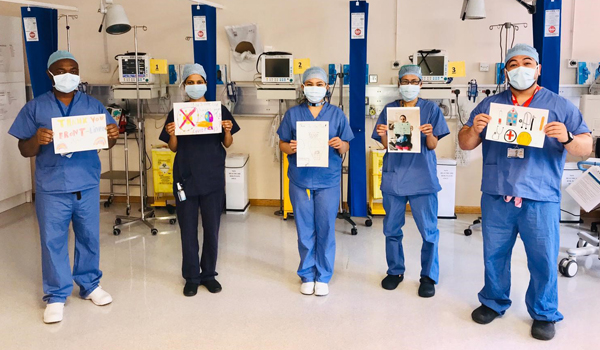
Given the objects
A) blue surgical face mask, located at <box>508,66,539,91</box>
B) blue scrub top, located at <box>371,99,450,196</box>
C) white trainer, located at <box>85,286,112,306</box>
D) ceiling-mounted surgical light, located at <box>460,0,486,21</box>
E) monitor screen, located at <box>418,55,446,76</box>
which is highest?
ceiling-mounted surgical light, located at <box>460,0,486,21</box>

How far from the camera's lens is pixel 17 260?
4.82 metres

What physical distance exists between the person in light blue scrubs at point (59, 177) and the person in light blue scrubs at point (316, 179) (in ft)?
4.11

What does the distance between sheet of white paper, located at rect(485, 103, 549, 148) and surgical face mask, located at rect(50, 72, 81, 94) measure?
8.49 ft

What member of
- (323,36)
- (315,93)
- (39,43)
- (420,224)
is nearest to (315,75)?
(315,93)

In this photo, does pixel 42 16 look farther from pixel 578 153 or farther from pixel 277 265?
pixel 578 153

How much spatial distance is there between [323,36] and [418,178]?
3080 millimetres

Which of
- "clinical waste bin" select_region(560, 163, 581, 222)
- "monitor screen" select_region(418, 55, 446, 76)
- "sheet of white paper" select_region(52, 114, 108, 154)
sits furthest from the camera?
"clinical waste bin" select_region(560, 163, 581, 222)

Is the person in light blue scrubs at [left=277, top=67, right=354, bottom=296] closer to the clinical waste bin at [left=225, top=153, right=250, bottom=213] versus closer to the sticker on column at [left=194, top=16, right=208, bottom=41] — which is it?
the sticker on column at [left=194, top=16, right=208, bottom=41]

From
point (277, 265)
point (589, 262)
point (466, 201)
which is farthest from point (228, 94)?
point (589, 262)

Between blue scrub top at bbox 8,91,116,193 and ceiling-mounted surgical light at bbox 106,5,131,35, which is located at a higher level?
ceiling-mounted surgical light at bbox 106,5,131,35

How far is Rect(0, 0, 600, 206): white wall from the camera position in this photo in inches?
241

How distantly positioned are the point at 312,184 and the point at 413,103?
0.91 meters

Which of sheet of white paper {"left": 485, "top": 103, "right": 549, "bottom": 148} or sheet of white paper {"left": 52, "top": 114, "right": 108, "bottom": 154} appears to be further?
sheet of white paper {"left": 52, "top": 114, "right": 108, "bottom": 154}

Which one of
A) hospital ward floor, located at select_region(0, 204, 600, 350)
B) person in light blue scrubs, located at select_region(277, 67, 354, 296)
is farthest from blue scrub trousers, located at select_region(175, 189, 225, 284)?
person in light blue scrubs, located at select_region(277, 67, 354, 296)
